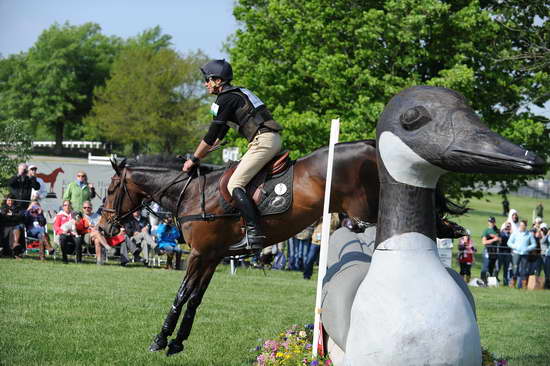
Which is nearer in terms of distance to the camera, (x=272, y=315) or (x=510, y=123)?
(x=272, y=315)

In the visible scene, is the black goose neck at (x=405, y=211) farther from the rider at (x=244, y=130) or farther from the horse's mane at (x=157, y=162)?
the horse's mane at (x=157, y=162)

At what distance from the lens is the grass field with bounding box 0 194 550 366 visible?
7.91m

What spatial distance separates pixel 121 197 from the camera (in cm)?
911

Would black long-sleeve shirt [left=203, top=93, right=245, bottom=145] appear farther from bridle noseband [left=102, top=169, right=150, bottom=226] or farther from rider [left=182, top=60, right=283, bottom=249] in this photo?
bridle noseband [left=102, top=169, right=150, bottom=226]

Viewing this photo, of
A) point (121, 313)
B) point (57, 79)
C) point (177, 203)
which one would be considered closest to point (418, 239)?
point (177, 203)

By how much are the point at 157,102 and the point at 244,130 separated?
2021 inches

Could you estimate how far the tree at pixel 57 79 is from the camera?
68.8 meters

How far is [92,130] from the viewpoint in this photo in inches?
2648

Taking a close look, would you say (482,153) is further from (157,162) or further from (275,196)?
(157,162)

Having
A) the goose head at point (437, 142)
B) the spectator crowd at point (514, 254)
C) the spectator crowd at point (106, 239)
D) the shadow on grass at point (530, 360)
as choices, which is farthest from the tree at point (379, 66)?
the goose head at point (437, 142)

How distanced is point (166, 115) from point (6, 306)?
49.1 m

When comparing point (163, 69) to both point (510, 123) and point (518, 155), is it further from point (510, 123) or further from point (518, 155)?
point (518, 155)

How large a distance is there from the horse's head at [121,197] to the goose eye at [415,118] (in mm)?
5690

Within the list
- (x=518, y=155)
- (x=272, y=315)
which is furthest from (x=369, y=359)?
(x=272, y=315)
